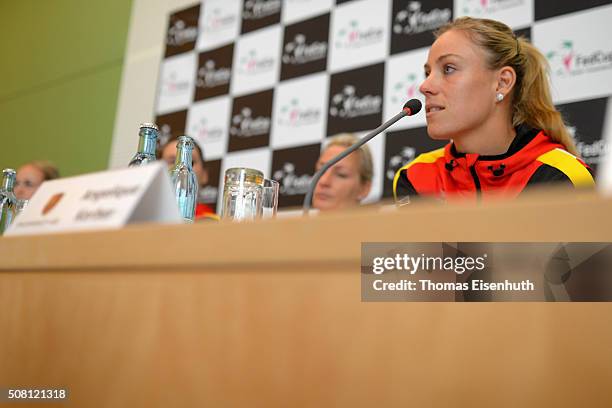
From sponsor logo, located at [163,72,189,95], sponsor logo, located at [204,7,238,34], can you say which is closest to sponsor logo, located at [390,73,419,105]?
sponsor logo, located at [204,7,238,34]

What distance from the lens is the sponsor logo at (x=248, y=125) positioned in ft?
7.85

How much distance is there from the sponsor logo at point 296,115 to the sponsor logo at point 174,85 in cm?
62

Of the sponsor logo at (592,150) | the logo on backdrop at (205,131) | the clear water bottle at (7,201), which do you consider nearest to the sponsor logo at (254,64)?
the logo on backdrop at (205,131)

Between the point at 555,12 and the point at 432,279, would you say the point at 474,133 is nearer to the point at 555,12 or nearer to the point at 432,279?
the point at 555,12

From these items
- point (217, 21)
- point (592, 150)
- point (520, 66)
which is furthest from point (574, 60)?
point (217, 21)

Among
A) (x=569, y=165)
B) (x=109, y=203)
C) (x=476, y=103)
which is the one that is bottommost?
(x=109, y=203)

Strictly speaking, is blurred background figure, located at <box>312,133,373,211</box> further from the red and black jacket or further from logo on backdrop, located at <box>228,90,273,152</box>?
the red and black jacket

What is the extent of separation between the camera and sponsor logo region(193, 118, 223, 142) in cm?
254

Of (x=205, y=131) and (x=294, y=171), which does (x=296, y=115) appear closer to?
(x=294, y=171)

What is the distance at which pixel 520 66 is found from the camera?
135 centimetres

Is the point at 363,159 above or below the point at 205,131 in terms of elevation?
below

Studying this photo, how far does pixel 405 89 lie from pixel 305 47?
1.81 ft

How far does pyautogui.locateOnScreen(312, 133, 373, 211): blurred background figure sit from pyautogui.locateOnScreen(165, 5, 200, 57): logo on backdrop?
45.8 inches

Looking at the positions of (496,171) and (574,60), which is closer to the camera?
(496,171)
